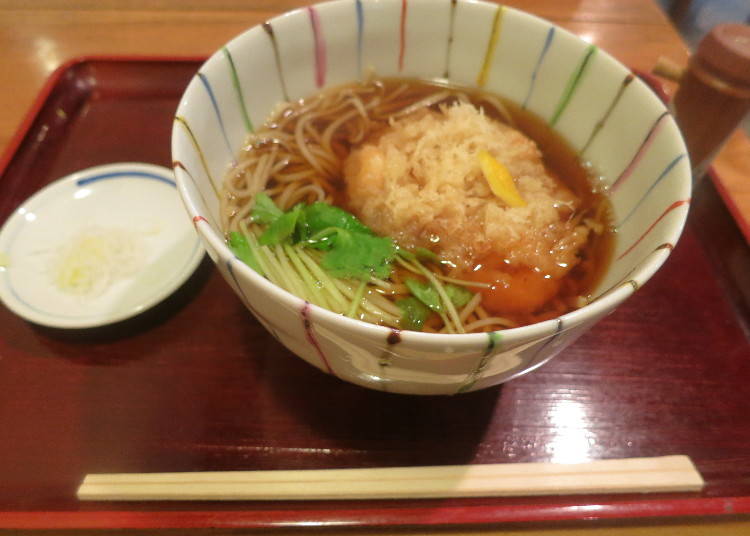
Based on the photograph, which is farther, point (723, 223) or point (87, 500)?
point (723, 223)

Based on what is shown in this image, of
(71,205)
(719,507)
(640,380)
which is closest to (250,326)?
(71,205)

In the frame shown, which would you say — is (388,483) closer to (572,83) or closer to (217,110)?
(217,110)

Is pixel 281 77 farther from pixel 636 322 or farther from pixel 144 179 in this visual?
pixel 636 322

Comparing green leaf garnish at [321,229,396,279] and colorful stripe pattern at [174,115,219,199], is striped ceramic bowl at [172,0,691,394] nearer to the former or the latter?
colorful stripe pattern at [174,115,219,199]

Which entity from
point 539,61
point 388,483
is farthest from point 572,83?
point 388,483

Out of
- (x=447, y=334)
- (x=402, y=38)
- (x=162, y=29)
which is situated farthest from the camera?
(x=162, y=29)

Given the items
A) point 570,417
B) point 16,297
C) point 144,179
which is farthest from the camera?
point 144,179

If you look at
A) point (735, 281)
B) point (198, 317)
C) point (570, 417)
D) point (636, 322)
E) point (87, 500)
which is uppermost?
point (735, 281)

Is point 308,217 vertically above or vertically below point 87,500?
above
